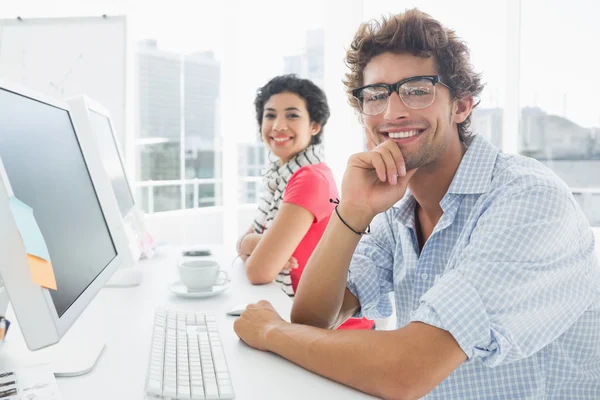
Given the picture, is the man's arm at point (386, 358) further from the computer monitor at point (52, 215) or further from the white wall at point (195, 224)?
the white wall at point (195, 224)

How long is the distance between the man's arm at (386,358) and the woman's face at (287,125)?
1430 mm

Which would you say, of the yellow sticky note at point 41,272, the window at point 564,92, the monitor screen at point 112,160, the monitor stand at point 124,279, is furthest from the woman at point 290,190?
the window at point 564,92

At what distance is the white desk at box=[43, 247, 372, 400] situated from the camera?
73 cm

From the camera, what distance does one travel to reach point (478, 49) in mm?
3230

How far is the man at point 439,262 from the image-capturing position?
2.57ft

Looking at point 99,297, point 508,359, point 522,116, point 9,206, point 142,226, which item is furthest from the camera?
point 522,116

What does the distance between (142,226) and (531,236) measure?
1.41 metres

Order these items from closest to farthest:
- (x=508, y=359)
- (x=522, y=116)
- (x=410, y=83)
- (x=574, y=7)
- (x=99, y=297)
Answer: (x=508, y=359)
(x=410, y=83)
(x=99, y=297)
(x=574, y=7)
(x=522, y=116)

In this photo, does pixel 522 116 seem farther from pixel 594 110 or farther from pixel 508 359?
pixel 508 359

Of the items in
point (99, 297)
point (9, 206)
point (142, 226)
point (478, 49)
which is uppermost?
point (478, 49)

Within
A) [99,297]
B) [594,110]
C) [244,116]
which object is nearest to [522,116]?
[594,110]

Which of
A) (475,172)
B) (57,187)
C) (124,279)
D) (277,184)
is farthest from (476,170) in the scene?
(277,184)

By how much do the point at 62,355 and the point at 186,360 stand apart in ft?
0.70

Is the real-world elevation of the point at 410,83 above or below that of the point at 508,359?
above
